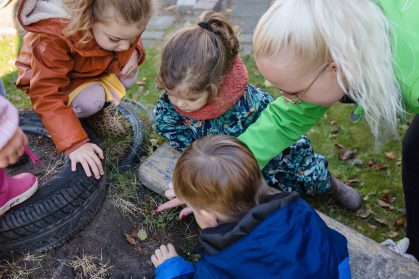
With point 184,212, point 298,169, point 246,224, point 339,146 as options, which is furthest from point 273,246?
point 339,146

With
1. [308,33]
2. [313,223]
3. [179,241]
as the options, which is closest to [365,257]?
[313,223]

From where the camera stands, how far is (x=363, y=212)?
351cm

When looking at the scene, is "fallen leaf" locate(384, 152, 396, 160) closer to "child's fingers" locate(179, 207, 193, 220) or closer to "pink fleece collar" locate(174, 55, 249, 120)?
"pink fleece collar" locate(174, 55, 249, 120)

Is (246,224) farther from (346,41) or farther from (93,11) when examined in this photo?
(93,11)

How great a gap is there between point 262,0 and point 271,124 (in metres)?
4.16

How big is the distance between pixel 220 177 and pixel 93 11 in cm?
128

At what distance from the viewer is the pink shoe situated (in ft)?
7.60

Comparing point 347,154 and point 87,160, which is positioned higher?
point 87,160

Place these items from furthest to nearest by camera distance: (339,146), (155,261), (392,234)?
1. (339,146)
2. (392,234)
3. (155,261)

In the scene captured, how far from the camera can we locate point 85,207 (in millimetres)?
2529

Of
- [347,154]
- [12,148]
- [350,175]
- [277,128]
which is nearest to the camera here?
[12,148]

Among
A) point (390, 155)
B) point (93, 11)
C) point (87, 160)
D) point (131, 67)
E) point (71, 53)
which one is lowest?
point (390, 155)

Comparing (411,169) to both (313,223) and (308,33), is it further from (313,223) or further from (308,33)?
(308,33)

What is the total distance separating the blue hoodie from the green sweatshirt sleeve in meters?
0.65
